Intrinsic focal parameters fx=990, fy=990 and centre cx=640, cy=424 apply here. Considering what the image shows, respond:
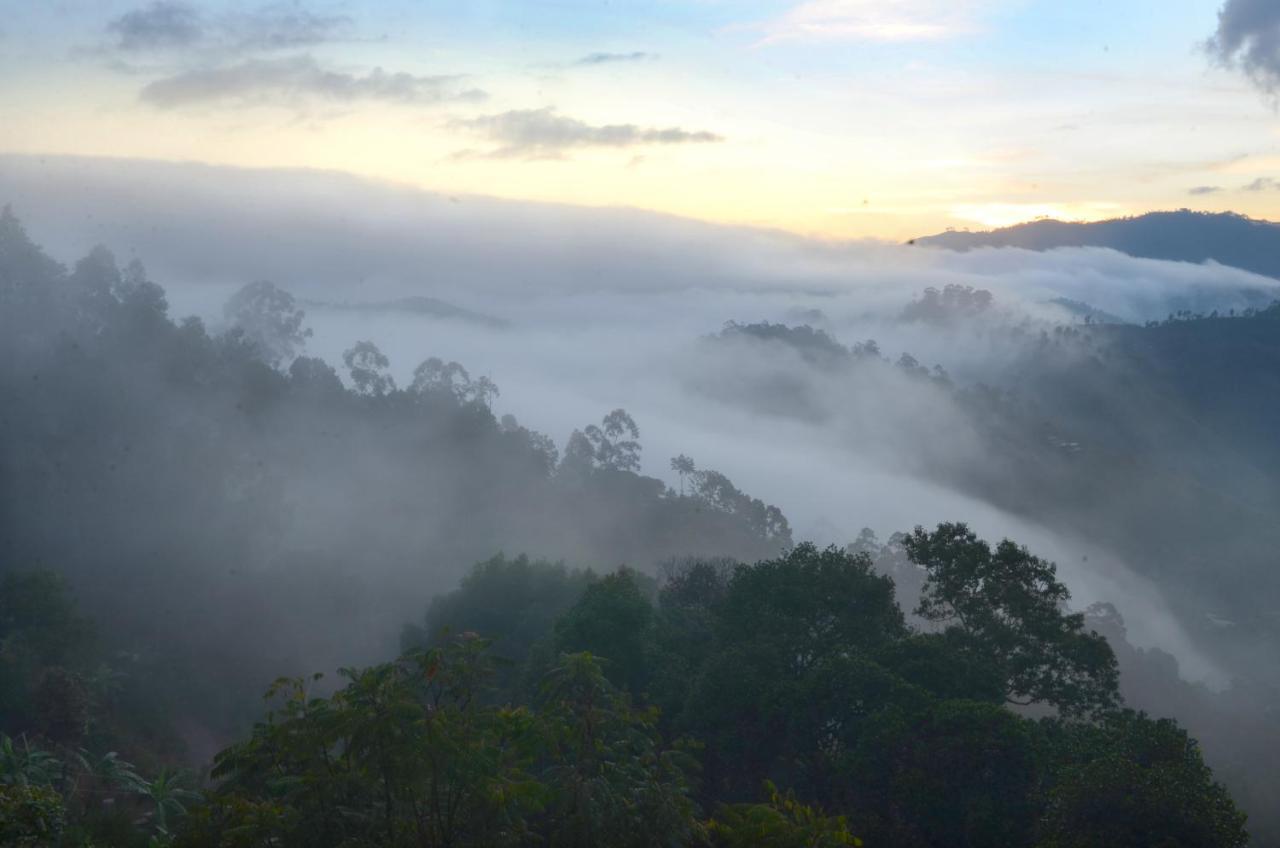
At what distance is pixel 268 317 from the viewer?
213ft

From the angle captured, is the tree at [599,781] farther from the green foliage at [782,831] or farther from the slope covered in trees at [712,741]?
the green foliage at [782,831]

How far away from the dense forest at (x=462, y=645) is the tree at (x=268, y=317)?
0.66ft

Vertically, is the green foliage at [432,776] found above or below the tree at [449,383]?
above

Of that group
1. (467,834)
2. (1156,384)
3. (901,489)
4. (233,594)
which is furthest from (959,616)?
(1156,384)

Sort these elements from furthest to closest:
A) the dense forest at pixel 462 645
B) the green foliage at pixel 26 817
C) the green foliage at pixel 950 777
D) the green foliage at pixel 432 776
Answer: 1. the green foliage at pixel 950 777
2. the dense forest at pixel 462 645
3. the green foliage at pixel 432 776
4. the green foliage at pixel 26 817

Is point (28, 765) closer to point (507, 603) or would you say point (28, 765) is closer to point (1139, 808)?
point (507, 603)

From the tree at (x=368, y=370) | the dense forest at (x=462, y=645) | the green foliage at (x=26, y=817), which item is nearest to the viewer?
the green foliage at (x=26, y=817)

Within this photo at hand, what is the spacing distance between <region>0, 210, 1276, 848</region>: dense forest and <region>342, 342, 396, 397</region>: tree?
304 mm

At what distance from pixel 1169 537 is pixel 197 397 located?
240 feet

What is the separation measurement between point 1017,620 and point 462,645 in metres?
15.6

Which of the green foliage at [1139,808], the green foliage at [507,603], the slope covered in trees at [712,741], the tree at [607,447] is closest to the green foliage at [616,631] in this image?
the slope covered in trees at [712,741]

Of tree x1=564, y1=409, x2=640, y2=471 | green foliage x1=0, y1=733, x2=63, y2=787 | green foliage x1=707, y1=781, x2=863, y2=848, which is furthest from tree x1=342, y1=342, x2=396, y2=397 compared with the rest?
green foliage x1=707, y1=781, x2=863, y2=848

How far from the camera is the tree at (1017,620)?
2056 centimetres

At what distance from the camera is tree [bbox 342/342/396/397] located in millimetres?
58094
